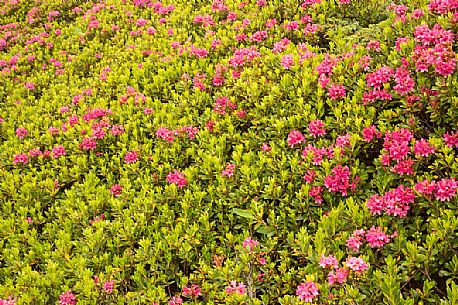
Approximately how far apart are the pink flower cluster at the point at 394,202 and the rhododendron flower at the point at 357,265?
2.09 feet

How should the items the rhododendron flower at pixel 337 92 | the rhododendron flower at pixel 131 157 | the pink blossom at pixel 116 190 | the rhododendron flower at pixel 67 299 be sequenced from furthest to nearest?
the rhododendron flower at pixel 131 157 → the pink blossom at pixel 116 190 → the rhododendron flower at pixel 337 92 → the rhododendron flower at pixel 67 299

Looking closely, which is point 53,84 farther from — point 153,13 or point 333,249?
point 333,249

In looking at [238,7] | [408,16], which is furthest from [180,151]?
[238,7]

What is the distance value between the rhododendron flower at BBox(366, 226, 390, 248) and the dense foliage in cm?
1

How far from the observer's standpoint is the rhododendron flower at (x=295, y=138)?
16.7 feet

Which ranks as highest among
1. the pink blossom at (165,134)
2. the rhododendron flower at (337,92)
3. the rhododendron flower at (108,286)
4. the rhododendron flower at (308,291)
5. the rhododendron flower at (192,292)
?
the rhododendron flower at (337,92)

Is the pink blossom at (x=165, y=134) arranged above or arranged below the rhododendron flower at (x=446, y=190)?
below

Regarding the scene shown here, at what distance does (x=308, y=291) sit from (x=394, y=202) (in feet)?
4.18

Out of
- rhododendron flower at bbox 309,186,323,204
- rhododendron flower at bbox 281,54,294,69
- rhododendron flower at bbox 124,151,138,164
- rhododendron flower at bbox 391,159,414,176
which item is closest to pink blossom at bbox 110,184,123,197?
rhododendron flower at bbox 124,151,138,164

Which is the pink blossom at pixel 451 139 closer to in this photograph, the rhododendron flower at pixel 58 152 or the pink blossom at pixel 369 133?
the pink blossom at pixel 369 133

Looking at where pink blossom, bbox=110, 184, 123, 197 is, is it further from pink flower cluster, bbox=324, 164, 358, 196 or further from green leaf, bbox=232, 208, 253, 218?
pink flower cluster, bbox=324, 164, 358, 196

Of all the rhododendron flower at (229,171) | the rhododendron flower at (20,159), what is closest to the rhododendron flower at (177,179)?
the rhododendron flower at (229,171)

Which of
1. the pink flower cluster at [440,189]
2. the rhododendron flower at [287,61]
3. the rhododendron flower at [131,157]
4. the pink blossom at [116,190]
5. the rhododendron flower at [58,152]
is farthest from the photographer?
the rhododendron flower at [58,152]

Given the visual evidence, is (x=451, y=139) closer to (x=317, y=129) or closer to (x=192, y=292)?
(x=317, y=129)
